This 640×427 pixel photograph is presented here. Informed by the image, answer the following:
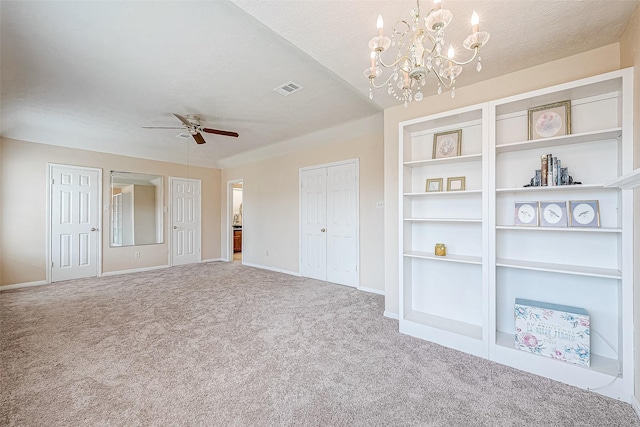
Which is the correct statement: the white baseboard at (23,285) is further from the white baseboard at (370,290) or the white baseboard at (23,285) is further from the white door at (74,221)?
the white baseboard at (370,290)

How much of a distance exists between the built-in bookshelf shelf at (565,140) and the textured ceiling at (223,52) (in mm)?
677

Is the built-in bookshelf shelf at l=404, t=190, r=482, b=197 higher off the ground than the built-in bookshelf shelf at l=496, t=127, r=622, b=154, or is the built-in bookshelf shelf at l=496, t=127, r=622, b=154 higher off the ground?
the built-in bookshelf shelf at l=496, t=127, r=622, b=154

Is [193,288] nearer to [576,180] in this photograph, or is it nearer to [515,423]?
[515,423]

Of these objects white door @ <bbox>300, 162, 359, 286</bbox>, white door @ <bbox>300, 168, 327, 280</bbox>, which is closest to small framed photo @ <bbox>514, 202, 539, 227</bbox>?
white door @ <bbox>300, 162, 359, 286</bbox>

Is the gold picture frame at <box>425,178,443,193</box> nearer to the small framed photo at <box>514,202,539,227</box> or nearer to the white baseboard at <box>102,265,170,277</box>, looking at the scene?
the small framed photo at <box>514,202,539,227</box>

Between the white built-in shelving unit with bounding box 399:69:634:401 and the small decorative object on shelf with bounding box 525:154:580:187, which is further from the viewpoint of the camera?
the small decorative object on shelf with bounding box 525:154:580:187

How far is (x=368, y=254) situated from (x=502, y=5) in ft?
10.7

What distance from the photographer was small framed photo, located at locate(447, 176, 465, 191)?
8.55 ft

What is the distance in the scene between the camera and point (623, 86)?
175 centimetres

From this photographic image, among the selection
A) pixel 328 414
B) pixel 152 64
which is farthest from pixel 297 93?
pixel 328 414

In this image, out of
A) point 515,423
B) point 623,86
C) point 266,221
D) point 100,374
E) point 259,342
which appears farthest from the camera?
point 266,221

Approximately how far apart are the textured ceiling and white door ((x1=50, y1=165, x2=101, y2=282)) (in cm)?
111

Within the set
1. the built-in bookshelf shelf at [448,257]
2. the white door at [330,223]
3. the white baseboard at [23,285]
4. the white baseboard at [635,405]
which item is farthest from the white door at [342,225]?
the white baseboard at [23,285]

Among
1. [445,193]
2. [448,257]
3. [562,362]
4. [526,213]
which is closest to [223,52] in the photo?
[445,193]
